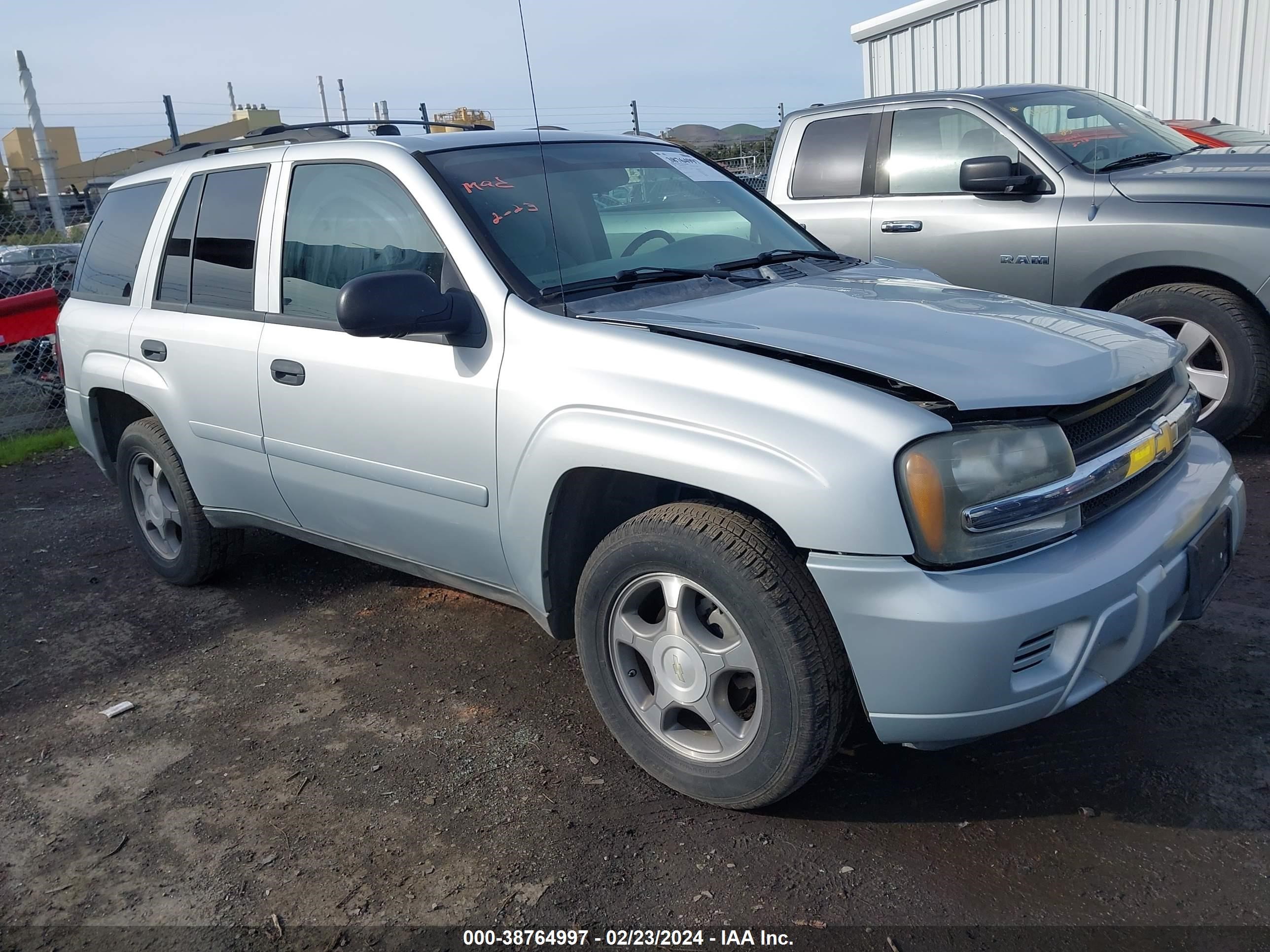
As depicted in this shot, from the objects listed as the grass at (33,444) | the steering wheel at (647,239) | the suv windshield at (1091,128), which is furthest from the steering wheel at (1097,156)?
the grass at (33,444)

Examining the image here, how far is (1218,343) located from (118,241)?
504 cm

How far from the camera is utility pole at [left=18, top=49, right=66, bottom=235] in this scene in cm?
1795

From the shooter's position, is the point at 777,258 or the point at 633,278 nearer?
the point at 633,278

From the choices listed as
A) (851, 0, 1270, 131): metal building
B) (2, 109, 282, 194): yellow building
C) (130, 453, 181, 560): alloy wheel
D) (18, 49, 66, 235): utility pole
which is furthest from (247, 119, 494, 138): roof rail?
(2, 109, 282, 194): yellow building

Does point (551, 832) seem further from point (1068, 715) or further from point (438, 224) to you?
point (438, 224)

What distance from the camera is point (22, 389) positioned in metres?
8.67

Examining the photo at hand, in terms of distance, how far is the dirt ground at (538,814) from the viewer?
2367mm

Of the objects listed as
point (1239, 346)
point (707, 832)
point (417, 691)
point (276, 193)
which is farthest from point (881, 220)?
point (707, 832)

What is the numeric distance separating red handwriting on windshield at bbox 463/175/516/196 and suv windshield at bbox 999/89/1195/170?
11.6 feet

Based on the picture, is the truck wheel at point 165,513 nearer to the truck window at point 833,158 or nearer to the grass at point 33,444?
the grass at point 33,444

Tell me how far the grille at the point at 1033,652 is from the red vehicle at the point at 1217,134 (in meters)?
6.20

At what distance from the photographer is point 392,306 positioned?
9.33 ft

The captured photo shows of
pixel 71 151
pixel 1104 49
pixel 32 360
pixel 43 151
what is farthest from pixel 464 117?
pixel 71 151

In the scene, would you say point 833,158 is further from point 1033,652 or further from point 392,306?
point 1033,652
